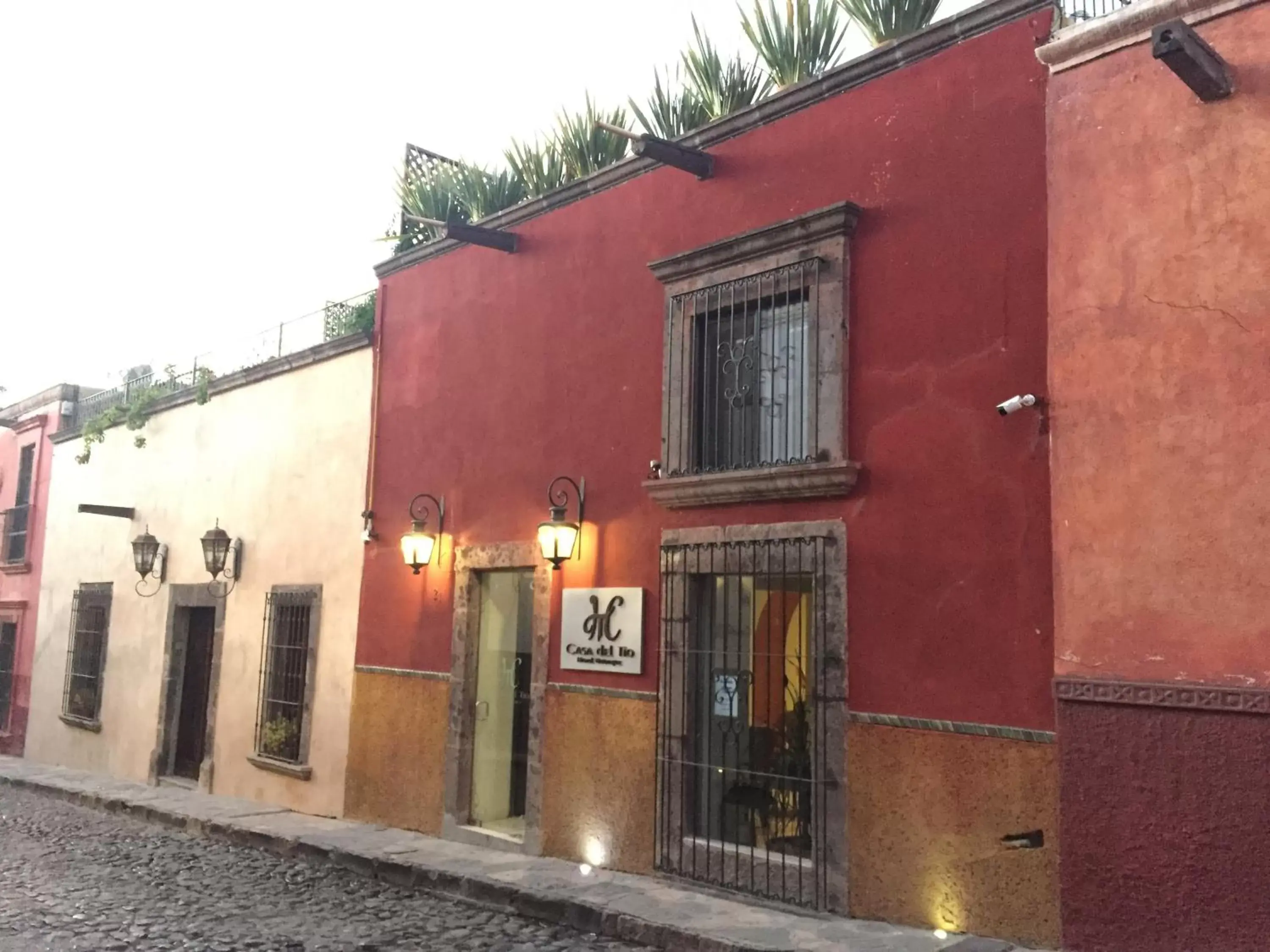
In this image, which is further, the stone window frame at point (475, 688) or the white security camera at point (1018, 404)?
the stone window frame at point (475, 688)

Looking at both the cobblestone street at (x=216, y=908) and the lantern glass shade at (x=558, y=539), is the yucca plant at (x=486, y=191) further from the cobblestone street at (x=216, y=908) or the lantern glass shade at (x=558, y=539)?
the cobblestone street at (x=216, y=908)

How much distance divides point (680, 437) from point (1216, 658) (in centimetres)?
354

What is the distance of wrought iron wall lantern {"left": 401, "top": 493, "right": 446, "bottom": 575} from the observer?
918 cm

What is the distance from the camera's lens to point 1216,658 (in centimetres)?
467

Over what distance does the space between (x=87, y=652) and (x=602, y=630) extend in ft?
Result: 32.7

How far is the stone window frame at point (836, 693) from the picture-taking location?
6.04 metres

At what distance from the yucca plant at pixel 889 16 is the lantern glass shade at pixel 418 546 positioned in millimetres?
5100

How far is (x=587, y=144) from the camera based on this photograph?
9.64 metres

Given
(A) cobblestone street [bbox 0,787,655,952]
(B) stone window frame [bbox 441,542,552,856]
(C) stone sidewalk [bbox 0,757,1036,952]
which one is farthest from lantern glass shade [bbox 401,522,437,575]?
(A) cobblestone street [bbox 0,787,655,952]

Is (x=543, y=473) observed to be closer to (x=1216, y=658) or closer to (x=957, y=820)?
(x=957, y=820)

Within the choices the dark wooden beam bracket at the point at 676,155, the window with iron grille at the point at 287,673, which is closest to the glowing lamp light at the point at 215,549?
the window with iron grille at the point at 287,673

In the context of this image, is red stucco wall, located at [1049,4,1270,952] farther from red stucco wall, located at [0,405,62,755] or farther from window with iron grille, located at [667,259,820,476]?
red stucco wall, located at [0,405,62,755]

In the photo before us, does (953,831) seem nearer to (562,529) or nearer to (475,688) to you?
(562,529)

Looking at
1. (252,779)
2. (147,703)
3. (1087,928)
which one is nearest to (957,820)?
(1087,928)
